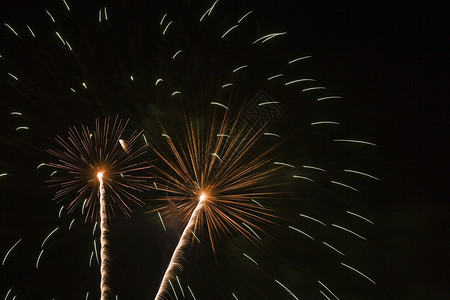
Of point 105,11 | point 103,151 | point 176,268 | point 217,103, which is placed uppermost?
point 105,11

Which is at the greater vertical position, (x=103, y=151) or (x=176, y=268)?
(x=103, y=151)

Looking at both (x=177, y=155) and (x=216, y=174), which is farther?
(x=177, y=155)

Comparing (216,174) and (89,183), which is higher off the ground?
(216,174)

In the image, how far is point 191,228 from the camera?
5969mm

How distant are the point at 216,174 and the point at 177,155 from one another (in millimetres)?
749

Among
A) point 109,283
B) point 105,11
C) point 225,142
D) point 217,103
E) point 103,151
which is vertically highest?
point 105,11

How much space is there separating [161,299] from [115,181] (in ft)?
6.05

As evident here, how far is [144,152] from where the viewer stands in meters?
6.50

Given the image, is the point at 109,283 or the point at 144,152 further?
the point at 144,152

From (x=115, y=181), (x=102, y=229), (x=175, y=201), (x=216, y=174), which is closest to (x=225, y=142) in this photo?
(x=216, y=174)

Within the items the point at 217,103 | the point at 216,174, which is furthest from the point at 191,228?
the point at 217,103

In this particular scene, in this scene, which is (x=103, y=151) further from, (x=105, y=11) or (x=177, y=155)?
(x=105, y=11)

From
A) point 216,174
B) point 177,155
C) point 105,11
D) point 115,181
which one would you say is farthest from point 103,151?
point 105,11

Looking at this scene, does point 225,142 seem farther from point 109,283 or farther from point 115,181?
point 109,283
